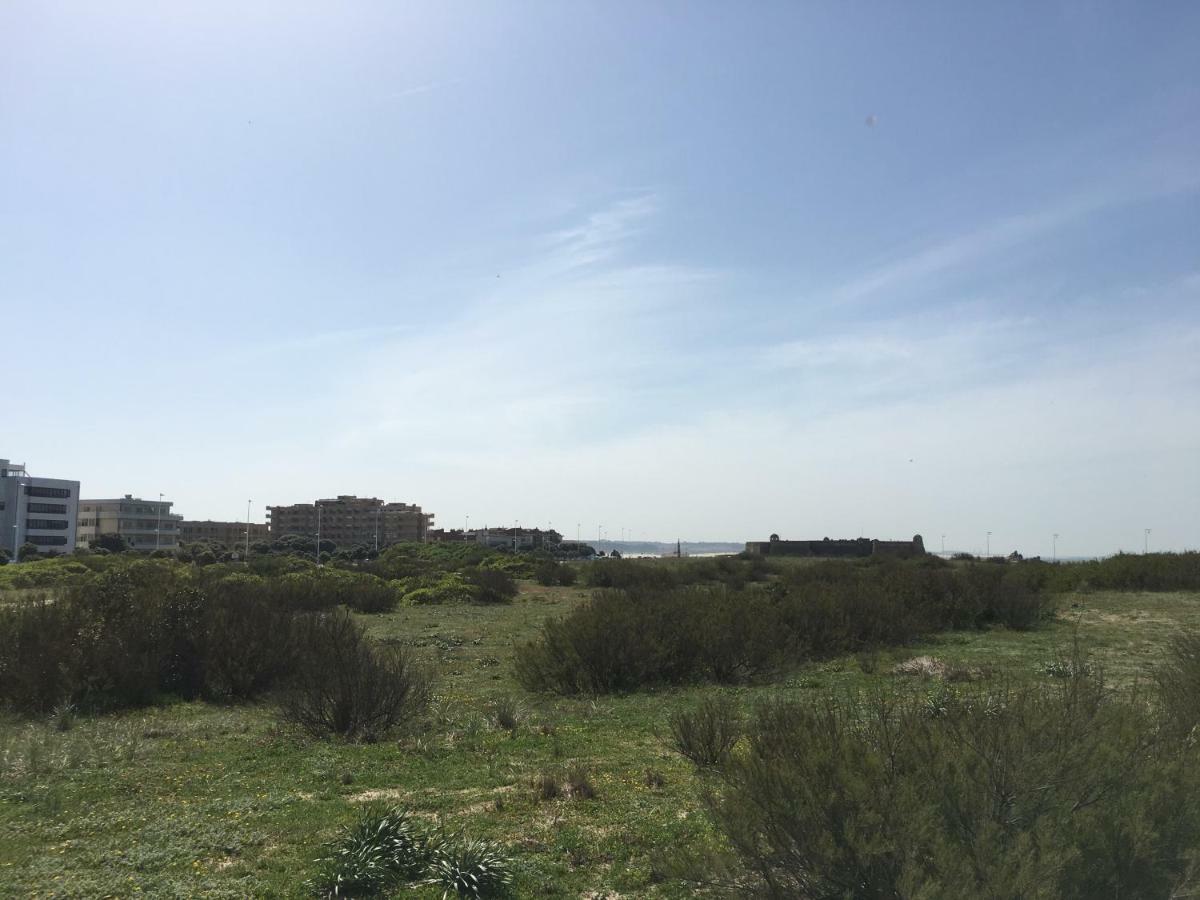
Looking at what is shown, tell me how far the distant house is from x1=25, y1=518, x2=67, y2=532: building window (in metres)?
78.3

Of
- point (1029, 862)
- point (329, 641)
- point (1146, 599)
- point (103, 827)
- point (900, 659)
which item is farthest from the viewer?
point (1146, 599)

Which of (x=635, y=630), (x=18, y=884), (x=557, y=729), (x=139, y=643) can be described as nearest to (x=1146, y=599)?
(x=635, y=630)

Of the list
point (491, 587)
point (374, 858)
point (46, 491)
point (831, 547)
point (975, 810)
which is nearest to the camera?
point (975, 810)

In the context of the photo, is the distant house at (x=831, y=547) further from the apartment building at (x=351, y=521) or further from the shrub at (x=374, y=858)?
the apartment building at (x=351, y=521)

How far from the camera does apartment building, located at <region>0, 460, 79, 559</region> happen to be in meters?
94.3

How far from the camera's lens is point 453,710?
1377cm

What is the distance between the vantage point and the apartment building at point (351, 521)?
506 feet

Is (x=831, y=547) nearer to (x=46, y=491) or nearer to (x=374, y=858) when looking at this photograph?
(x=374, y=858)

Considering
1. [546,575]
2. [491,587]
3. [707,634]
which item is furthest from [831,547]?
[707,634]

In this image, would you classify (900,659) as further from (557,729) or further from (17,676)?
(17,676)

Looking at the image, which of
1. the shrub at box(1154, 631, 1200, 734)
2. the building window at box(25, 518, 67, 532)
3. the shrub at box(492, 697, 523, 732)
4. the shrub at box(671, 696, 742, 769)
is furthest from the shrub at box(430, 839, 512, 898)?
the building window at box(25, 518, 67, 532)

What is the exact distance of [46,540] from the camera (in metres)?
96.1

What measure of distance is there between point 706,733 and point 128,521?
407ft

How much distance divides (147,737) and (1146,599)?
112ft
